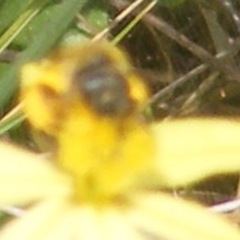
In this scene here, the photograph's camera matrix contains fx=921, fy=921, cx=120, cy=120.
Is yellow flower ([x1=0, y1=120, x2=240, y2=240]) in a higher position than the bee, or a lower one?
lower

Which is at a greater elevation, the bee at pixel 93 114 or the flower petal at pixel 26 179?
the bee at pixel 93 114

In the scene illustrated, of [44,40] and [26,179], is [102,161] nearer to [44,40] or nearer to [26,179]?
[26,179]

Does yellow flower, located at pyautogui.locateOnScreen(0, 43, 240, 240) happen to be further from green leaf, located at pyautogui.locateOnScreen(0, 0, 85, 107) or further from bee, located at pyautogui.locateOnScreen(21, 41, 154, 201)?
green leaf, located at pyautogui.locateOnScreen(0, 0, 85, 107)

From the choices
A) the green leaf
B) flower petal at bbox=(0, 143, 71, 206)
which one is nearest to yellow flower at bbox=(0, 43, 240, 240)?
flower petal at bbox=(0, 143, 71, 206)

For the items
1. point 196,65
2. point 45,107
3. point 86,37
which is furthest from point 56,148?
point 196,65

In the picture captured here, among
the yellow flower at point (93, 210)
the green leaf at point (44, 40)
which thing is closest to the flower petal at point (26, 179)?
the yellow flower at point (93, 210)

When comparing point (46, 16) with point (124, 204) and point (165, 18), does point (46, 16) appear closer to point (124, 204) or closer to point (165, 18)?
point (165, 18)

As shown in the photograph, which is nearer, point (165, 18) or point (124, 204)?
point (124, 204)

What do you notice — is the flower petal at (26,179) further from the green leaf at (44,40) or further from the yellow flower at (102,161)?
the green leaf at (44,40)
